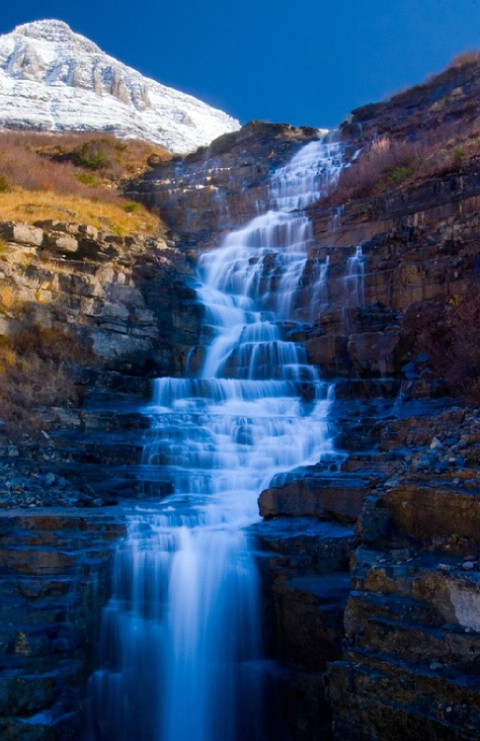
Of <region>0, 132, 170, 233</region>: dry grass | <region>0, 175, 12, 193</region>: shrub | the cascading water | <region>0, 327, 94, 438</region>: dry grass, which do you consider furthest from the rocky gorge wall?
<region>0, 175, 12, 193</region>: shrub

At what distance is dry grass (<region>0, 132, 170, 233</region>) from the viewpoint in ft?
70.3

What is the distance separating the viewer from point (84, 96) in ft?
183

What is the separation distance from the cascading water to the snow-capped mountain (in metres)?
32.5

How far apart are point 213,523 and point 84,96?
54639mm

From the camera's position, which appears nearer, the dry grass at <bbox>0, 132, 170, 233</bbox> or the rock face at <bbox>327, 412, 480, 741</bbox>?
the rock face at <bbox>327, 412, 480, 741</bbox>

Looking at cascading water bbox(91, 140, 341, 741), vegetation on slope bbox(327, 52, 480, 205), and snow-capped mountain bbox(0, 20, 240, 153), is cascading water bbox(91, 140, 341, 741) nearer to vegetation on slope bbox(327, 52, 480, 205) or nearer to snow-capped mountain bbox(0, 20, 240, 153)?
vegetation on slope bbox(327, 52, 480, 205)

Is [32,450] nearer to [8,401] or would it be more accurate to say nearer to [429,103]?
[8,401]

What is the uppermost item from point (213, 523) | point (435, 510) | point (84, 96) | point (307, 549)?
point (84, 96)

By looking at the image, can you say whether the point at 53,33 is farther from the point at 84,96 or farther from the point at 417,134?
the point at 417,134

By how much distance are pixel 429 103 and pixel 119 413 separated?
920 inches

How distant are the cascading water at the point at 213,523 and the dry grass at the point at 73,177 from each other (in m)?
5.62

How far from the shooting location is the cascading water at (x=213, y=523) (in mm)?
7418

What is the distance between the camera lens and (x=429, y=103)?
96.1ft

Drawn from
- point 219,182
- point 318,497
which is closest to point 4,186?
point 219,182
